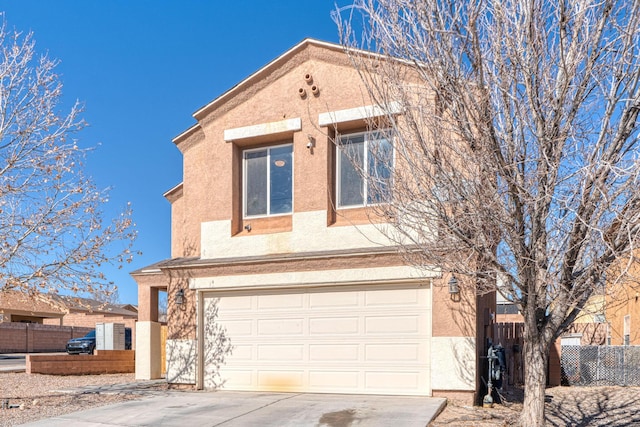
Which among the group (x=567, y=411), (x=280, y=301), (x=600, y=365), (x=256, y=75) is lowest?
(x=600, y=365)

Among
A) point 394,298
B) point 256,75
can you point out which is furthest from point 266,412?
point 256,75

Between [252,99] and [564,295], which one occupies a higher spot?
[252,99]

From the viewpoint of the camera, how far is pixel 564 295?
6863mm

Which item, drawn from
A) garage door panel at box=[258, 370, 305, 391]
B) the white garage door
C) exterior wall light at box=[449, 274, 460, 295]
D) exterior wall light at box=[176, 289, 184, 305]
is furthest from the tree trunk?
exterior wall light at box=[176, 289, 184, 305]

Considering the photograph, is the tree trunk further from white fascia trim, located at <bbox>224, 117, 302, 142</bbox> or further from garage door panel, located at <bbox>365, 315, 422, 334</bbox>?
white fascia trim, located at <bbox>224, 117, 302, 142</bbox>

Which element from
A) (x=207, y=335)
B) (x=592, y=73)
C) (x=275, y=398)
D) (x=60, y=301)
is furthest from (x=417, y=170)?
(x=60, y=301)

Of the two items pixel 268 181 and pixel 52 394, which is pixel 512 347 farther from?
pixel 52 394

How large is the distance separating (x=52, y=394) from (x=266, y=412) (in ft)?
18.1

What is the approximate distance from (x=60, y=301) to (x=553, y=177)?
1052 cm

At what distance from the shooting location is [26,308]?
2975 centimetres

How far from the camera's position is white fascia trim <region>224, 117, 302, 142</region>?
12445 millimetres

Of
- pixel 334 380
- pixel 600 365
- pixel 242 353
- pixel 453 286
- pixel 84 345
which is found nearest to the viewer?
pixel 453 286

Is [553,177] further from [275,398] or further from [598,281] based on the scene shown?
[275,398]

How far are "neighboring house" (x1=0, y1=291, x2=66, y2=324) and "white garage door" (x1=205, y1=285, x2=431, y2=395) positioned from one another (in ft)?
12.6
